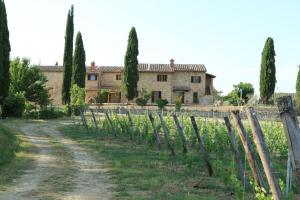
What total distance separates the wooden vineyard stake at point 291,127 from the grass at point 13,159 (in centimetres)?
→ 637

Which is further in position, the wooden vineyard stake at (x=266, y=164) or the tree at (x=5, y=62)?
the tree at (x=5, y=62)

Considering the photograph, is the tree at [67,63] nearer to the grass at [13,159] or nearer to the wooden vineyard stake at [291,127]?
the grass at [13,159]

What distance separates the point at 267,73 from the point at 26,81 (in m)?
24.7

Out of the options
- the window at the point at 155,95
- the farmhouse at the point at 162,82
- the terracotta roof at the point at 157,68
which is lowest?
the window at the point at 155,95

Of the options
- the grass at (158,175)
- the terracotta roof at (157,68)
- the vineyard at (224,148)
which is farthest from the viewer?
the terracotta roof at (157,68)

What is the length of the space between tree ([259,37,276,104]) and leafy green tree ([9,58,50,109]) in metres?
23.3

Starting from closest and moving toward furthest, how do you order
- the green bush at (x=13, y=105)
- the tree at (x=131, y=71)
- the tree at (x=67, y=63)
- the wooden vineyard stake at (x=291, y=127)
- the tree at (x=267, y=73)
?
the wooden vineyard stake at (x=291, y=127)
the green bush at (x=13, y=105)
the tree at (x=67, y=63)
the tree at (x=267, y=73)
the tree at (x=131, y=71)

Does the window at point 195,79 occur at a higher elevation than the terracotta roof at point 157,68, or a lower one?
lower

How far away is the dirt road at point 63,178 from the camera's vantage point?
8.52m

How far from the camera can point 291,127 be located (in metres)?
4.02

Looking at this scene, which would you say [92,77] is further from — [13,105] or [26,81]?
[13,105]

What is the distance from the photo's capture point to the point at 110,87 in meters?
57.5

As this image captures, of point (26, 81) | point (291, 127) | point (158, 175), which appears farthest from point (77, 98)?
point (291, 127)

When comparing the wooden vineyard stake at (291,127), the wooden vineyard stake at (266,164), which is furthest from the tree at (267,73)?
the wooden vineyard stake at (291,127)
